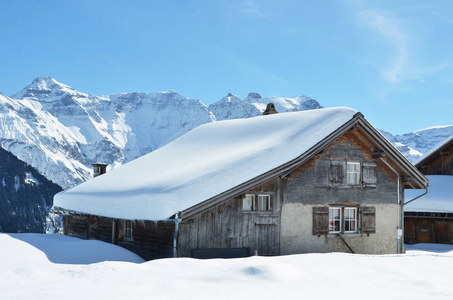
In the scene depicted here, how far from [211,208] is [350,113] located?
7.01 metres

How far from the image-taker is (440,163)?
33156 millimetres

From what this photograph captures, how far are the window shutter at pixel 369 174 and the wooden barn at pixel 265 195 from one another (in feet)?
0.13

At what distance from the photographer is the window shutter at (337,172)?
19.3 m

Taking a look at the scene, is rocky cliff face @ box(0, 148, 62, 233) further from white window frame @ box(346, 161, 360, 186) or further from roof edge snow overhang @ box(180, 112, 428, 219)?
roof edge snow overhang @ box(180, 112, 428, 219)

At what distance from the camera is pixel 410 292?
944 centimetres

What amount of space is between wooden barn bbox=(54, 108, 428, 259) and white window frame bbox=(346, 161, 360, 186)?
4cm

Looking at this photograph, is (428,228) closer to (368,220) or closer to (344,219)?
(368,220)

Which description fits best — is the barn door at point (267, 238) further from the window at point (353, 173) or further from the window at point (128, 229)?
the window at point (128, 229)

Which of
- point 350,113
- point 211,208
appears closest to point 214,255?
point 211,208

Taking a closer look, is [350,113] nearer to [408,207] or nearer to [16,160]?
[408,207]

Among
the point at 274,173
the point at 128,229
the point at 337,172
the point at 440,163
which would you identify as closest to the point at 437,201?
the point at 440,163

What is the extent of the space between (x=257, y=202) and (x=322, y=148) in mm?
3038

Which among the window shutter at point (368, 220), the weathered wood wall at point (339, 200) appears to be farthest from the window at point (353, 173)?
the window shutter at point (368, 220)

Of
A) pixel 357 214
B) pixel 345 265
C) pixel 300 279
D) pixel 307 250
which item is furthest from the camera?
pixel 357 214
